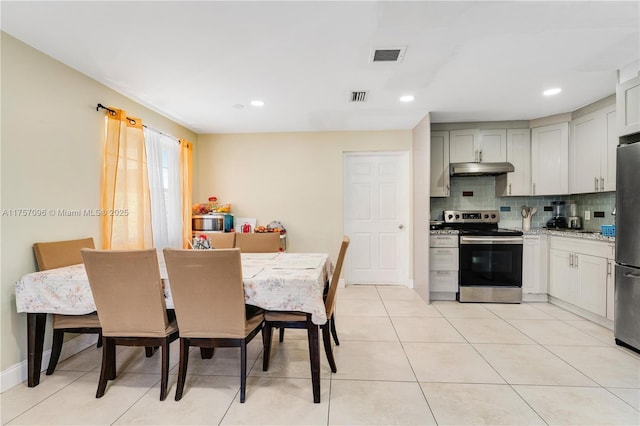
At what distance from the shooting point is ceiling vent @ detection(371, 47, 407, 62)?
7.27 ft

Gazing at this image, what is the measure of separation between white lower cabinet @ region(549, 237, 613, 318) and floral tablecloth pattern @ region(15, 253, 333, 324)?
2.86m

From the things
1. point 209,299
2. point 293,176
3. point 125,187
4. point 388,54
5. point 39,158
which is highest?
point 388,54

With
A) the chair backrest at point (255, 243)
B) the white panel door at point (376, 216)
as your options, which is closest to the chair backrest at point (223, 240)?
the chair backrest at point (255, 243)

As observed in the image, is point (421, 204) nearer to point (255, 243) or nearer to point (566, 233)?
point (566, 233)

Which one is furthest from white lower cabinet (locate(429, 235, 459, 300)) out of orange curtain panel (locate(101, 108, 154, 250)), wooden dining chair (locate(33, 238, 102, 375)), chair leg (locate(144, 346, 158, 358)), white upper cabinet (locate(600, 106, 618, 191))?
wooden dining chair (locate(33, 238, 102, 375))

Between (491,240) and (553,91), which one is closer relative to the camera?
(553,91)

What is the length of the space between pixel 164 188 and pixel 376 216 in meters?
2.89

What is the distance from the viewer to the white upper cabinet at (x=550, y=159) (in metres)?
3.79

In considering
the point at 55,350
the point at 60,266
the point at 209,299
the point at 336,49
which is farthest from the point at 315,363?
the point at 336,49

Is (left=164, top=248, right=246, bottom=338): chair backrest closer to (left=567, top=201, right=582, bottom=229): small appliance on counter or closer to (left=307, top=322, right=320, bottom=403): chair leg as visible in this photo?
(left=307, top=322, right=320, bottom=403): chair leg

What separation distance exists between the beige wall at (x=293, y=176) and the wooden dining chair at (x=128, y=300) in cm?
275

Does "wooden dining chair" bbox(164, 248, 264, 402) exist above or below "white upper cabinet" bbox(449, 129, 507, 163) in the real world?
below

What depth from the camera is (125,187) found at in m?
2.98

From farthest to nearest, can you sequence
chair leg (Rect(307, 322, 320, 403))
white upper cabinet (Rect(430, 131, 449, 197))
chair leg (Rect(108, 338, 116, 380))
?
white upper cabinet (Rect(430, 131, 449, 197)) → chair leg (Rect(108, 338, 116, 380)) → chair leg (Rect(307, 322, 320, 403))
